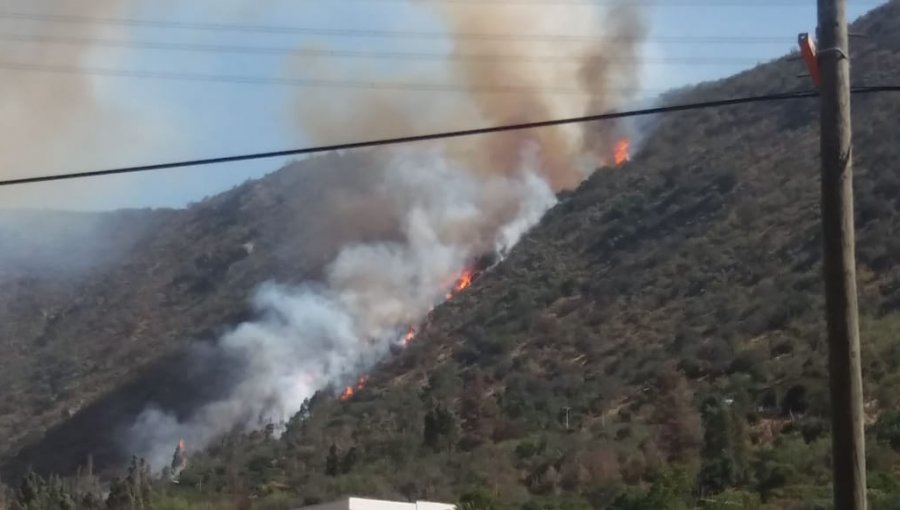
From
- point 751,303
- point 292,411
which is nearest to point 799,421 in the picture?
point 751,303

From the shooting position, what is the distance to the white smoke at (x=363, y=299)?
98.9 m

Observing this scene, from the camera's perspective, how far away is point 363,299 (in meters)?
114

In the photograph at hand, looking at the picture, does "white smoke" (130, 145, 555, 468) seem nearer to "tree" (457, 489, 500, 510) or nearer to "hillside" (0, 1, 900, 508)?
"hillside" (0, 1, 900, 508)

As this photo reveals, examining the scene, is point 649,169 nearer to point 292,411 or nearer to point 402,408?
point 292,411

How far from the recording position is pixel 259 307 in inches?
4464

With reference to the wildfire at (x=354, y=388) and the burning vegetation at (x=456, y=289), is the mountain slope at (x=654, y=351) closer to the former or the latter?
the wildfire at (x=354, y=388)

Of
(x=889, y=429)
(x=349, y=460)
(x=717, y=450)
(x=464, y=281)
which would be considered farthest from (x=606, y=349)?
(x=464, y=281)

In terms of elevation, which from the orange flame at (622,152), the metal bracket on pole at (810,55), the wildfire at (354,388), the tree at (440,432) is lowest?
the metal bracket on pole at (810,55)

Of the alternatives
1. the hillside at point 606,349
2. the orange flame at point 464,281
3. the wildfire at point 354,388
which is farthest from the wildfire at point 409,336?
the orange flame at point 464,281

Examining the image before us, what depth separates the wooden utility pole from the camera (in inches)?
501

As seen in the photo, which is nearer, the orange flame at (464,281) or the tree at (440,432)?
the tree at (440,432)

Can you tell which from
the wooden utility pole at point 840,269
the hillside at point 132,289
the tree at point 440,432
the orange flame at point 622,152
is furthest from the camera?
the orange flame at point 622,152

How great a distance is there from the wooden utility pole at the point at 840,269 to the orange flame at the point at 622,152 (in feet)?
319

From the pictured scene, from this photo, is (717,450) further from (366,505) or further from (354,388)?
(354,388)
